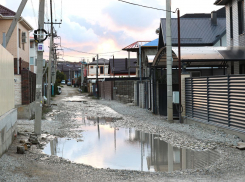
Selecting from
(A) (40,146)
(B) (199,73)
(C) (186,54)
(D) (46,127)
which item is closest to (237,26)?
(C) (186,54)

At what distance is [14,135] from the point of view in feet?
39.4

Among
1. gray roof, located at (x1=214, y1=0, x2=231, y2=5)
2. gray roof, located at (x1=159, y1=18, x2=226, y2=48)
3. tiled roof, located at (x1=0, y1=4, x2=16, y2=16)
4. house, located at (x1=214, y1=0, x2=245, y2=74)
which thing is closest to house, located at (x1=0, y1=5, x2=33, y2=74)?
tiled roof, located at (x1=0, y1=4, x2=16, y2=16)

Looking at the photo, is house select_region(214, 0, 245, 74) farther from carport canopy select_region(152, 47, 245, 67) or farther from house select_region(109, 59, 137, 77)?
house select_region(109, 59, 137, 77)

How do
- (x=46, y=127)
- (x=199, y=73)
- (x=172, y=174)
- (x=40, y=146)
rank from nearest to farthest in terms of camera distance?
(x=172, y=174)
(x=40, y=146)
(x=46, y=127)
(x=199, y=73)

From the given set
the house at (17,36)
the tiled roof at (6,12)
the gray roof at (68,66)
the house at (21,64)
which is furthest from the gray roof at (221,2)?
the gray roof at (68,66)

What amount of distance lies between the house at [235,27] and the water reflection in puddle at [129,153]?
10676mm

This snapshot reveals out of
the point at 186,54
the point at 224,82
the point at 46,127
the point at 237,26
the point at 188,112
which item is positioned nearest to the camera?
the point at 224,82

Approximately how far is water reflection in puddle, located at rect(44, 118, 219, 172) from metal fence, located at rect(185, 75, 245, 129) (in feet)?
8.50

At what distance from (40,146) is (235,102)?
662 cm

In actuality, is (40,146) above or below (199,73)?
below

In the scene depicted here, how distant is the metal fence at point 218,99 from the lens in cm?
A: 1233

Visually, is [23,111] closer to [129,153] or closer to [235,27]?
[129,153]

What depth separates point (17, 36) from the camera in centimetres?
3212

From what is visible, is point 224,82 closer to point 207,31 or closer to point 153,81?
point 153,81
